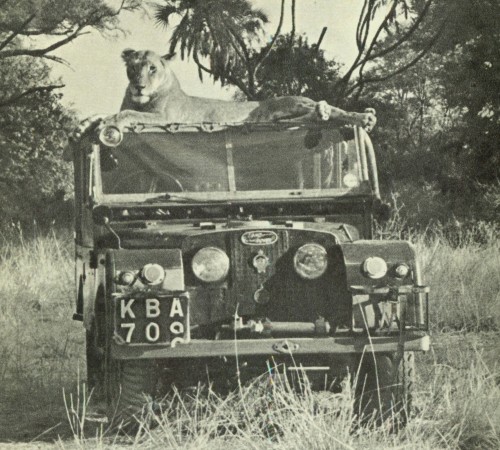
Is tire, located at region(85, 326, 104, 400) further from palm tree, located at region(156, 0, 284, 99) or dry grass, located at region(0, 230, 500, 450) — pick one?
palm tree, located at region(156, 0, 284, 99)

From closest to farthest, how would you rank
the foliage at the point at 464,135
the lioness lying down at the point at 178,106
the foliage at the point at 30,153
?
the lioness lying down at the point at 178,106 < the foliage at the point at 464,135 < the foliage at the point at 30,153

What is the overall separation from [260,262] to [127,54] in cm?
280

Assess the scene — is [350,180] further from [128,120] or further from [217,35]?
[217,35]

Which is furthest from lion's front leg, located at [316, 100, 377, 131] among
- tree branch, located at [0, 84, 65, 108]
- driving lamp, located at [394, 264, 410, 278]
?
tree branch, located at [0, 84, 65, 108]

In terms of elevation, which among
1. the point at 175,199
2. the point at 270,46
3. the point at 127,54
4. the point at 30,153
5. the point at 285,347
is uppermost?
the point at 270,46

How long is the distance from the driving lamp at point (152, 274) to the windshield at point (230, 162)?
4.24 feet

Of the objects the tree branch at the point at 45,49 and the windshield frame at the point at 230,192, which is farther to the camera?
the tree branch at the point at 45,49

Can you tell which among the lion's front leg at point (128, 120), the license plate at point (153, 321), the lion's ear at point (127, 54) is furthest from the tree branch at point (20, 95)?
the license plate at point (153, 321)

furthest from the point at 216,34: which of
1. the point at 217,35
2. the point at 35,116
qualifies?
the point at 35,116

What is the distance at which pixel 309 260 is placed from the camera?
20.3 ft

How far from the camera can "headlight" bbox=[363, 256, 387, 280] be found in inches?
232

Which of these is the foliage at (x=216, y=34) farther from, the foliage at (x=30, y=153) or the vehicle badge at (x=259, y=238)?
the vehicle badge at (x=259, y=238)

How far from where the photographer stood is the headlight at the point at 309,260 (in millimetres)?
6180

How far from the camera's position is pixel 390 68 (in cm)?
3978
